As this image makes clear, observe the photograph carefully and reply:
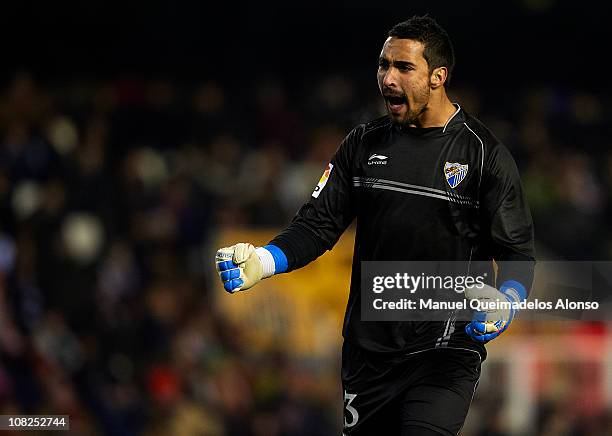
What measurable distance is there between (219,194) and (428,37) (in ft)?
21.1

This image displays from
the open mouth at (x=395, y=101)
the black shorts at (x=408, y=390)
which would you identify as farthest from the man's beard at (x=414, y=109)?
the black shorts at (x=408, y=390)

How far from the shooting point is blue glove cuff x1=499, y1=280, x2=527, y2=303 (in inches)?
173

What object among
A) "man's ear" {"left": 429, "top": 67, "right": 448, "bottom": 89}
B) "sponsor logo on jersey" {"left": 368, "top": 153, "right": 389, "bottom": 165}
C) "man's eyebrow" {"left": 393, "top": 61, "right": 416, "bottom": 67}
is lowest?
"sponsor logo on jersey" {"left": 368, "top": 153, "right": 389, "bottom": 165}

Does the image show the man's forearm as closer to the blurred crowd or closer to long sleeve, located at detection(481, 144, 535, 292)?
long sleeve, located at detection(481, 144, 535, 292)

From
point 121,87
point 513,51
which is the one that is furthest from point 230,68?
point 513,51

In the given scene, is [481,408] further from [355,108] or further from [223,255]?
[223,255]

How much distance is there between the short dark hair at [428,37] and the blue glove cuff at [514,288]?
0.90m

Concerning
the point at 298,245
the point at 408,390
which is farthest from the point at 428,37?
the point at 408,390

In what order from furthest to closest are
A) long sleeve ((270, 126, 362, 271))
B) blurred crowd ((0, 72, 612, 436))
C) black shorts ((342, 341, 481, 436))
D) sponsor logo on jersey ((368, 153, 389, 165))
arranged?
blurred crowd ((0, 72, 612, 436)) < long sleeve ((270, 126, 362, 271)) < sponsor logo on jersey ((368, 153, 389, 165)) < black shorts ((342, 341, 481, 436))

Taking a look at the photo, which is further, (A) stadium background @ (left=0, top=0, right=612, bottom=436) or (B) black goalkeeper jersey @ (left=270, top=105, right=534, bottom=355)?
(A) stadium background @ (left=0, top=0, right=612, bottom=436)

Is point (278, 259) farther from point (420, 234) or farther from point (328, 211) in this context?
point (420, 234)

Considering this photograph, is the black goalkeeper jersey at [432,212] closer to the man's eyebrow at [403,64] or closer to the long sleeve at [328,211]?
the long sleeve at [328,211]

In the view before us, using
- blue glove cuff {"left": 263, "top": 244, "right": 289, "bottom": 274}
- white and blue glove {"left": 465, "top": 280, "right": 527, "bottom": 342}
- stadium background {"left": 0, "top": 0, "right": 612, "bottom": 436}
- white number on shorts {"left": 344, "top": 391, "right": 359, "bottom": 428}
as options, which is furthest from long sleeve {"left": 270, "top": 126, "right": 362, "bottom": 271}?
stadium background {"left": 0, "top": 0, "right": 612, "bottom": 436}

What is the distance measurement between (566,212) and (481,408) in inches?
91.5
